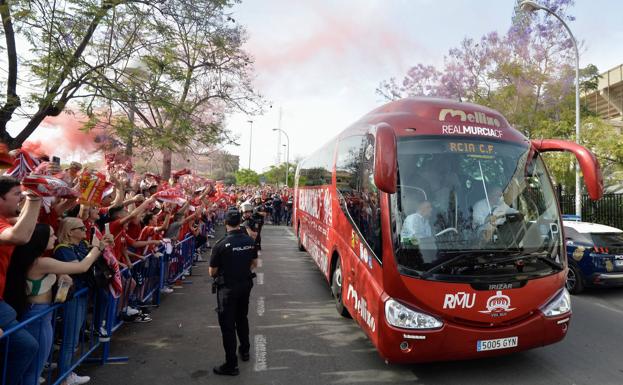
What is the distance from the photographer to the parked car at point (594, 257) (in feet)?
25.6

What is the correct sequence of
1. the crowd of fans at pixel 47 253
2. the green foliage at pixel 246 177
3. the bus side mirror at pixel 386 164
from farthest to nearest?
the green foliage at pixel 246 177
the bus side mirror at pixel 386 164
the crowd of fans at pixel 47 253

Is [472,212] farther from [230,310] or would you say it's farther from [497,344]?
[230,310]

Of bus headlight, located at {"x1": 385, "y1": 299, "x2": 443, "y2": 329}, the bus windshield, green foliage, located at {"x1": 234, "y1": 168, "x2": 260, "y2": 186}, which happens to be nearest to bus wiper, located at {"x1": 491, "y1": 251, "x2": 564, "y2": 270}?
the bus windshield

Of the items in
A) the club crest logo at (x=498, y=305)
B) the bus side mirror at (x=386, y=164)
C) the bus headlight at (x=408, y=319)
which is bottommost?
the bus headlight at (x=408, y=319)

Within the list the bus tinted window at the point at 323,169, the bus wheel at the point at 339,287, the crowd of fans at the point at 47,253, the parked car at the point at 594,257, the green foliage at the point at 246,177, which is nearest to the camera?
the crowd of fans at the point at 47,253

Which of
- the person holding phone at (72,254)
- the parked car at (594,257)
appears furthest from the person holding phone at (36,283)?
the parked car at (594,257)

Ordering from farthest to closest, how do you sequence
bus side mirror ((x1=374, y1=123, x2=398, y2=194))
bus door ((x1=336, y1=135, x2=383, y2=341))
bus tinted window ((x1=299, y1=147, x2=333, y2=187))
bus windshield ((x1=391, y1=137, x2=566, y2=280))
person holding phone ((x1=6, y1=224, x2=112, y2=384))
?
bus tinted window ((x1=299, y1=147, x2=333, y2=187)) < bus door ((x1=336, y1=135, x2=383, y2=341)) < bus windshield ((x1=391, y1=137, x2=566, y2=280)) < bus side mirror ((x1=374, y1=123, x2=398, y2=194)) < person holding phone ((x1=6, y1=224, x2=112, y2=384))

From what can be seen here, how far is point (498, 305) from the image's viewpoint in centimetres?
401

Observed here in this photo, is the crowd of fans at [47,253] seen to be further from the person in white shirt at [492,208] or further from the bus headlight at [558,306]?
the bus headlight at [558,306]

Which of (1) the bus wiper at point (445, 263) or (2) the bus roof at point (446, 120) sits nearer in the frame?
(1) the bus wiper at point (445, 263)

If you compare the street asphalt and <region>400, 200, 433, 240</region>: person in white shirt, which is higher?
<region>400, 200, 433, 240</region>: person in white shirt

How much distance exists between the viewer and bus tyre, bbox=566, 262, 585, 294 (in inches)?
318

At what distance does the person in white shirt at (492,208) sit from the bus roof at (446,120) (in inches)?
29.7

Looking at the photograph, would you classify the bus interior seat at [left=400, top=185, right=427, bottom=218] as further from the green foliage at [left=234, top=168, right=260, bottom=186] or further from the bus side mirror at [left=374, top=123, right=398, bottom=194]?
the green foliage at [left=234, top=168, right=260, bottom=186]
